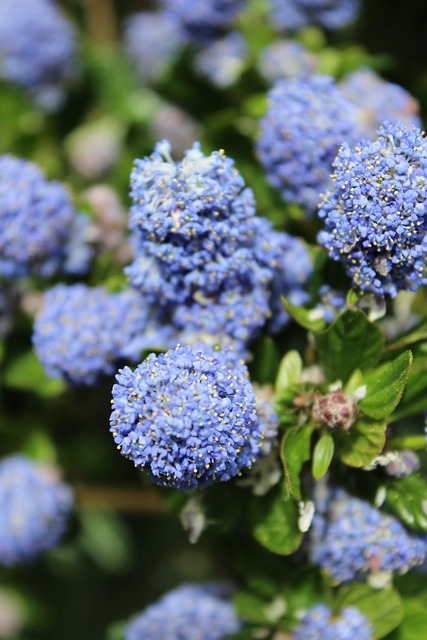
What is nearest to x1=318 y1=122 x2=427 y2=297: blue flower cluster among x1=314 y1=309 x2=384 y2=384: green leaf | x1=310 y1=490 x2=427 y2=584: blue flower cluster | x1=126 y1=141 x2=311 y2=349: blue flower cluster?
x1=314 y1=309 x2=384 y2=384: green leaf

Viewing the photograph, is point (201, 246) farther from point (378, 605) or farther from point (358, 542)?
point (378, 605)

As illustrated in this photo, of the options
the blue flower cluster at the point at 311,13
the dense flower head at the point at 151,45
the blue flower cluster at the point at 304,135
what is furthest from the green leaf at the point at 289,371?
the dense flower head at the point at 151,45

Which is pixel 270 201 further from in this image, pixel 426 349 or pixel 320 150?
pixel 426 349

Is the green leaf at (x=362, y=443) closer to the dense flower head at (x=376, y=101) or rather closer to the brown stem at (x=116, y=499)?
the dense flower head at (x=376, y=101)

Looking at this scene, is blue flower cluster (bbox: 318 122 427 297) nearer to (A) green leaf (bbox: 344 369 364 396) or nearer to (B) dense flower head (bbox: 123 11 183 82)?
(A) green leaf (bbox: 344 369 364 396)

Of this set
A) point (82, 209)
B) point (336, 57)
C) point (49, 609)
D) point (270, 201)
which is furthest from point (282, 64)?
point (49, 609)

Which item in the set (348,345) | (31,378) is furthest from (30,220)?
(348,345)
